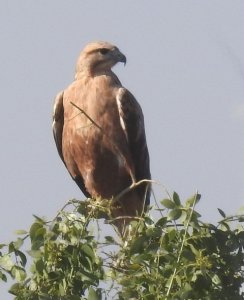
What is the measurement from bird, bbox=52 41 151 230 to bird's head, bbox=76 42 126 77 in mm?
15

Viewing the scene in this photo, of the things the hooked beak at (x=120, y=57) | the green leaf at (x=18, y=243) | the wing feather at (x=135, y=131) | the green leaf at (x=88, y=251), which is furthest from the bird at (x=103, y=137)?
the green leaf at (x=88, y=251)

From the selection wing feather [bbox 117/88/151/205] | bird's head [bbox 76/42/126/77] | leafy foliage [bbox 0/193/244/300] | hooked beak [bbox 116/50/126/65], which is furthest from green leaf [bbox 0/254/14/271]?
hooked beak [bbox 116/50/126/65]

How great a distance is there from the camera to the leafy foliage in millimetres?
6020

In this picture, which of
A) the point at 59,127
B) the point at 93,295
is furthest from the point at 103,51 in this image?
the point at 93,295

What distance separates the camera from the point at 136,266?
20.2 feet

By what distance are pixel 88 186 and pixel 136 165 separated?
459 millimetres

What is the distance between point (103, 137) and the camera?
10055 mm

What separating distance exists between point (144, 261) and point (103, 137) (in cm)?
399

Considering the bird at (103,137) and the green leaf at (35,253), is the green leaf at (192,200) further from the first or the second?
the bird at (103,137)

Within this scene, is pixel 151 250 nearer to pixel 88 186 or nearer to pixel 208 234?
pixel 208 234

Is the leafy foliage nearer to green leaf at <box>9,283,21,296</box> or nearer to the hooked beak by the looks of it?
green leaf at <box>9,283,21,296</box>

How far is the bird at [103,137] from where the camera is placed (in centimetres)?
1005

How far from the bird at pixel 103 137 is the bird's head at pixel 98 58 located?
0.05ft

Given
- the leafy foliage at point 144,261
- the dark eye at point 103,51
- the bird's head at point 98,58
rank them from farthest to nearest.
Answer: the dark eye at point 103,51 < the bird's head at point 98,58 < the leafy foliage at point 144,261
